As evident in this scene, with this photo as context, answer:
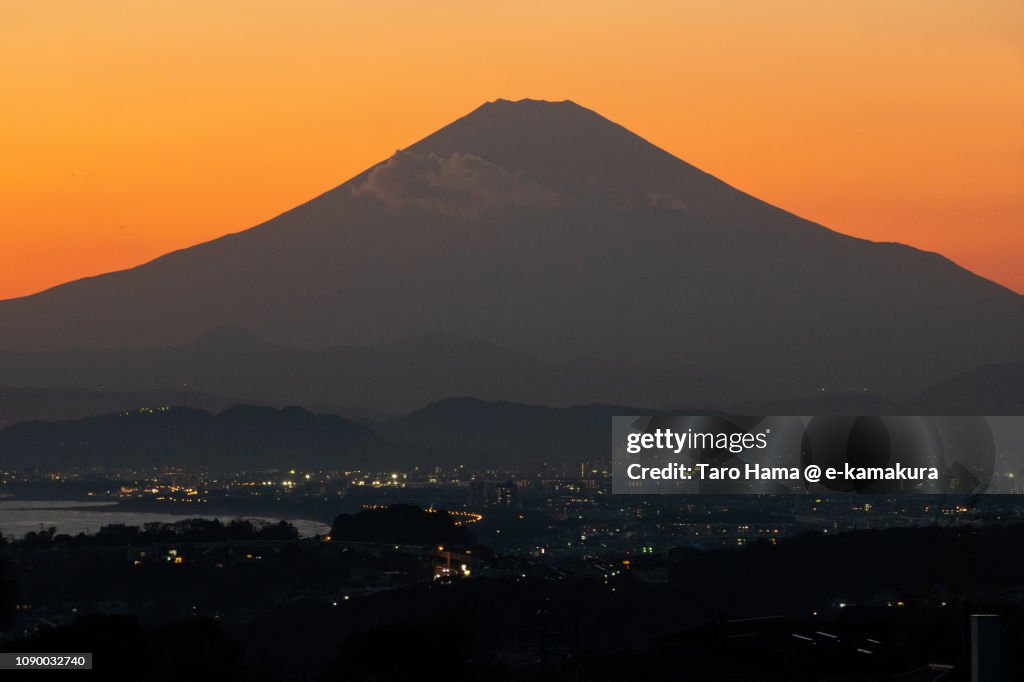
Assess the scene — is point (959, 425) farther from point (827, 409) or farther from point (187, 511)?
point (187, 511)

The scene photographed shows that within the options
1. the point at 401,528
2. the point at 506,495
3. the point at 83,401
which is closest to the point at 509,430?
the point at 506,495

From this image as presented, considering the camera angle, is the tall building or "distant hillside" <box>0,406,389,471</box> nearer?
the tall building

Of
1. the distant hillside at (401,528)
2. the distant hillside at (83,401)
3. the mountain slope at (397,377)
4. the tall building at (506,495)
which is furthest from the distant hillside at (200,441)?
the distant hillside at (401,528)

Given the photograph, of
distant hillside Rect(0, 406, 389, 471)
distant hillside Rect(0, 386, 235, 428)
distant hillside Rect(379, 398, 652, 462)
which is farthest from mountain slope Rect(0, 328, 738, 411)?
distant hillside Rect(0, 406, 389, 471)

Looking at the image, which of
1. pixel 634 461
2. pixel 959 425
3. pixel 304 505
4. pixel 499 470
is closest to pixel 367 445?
pixel 499 470

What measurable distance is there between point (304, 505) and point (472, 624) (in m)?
85.0

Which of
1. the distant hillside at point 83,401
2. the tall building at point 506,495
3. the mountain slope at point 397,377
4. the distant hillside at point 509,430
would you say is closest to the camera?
the tall building at point 506,495

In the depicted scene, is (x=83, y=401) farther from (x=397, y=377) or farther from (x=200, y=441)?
(x=397, y=377)

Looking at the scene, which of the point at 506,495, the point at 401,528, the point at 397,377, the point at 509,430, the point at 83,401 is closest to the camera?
the point at 401,528

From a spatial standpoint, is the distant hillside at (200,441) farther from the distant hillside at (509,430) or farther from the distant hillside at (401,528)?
the distant hillside at (401,528)

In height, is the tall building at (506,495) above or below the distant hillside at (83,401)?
below

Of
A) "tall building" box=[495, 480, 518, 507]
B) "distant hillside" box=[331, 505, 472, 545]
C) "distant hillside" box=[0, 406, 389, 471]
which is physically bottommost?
"distant hillside" box=[331, 505, 472, 545]

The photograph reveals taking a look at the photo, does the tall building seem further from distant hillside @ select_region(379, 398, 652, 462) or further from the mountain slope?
the mountain slope

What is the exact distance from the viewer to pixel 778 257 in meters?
183
